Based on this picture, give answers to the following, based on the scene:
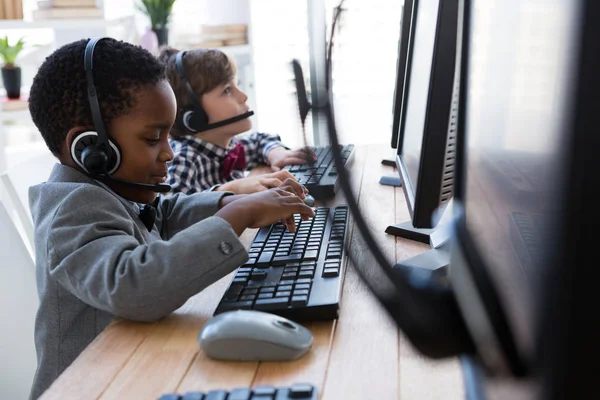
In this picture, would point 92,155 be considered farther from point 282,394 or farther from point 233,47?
point 233,47

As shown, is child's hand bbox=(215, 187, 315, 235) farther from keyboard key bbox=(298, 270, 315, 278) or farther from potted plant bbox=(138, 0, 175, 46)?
potted plant bbox=(138, 0, 175, 46)

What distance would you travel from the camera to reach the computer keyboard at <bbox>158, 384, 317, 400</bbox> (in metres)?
0.57

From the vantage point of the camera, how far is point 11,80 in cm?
254

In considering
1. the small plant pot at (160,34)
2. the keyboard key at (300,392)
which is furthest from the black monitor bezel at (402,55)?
the small plant pot at (160,34)

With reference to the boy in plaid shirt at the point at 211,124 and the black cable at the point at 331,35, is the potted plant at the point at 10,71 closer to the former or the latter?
the boy in plaid shirt at the point at 211,124

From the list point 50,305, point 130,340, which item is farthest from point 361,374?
point 50,305

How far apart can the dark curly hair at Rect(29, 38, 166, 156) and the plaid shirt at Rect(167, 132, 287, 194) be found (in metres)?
0.60

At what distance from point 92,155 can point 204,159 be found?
2.70 ft

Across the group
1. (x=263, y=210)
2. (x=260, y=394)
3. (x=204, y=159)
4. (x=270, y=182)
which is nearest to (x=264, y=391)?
(x=260, y=394)

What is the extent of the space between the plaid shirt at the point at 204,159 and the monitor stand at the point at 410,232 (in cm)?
73

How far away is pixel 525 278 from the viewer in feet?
0.87

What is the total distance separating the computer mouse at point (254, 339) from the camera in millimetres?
654

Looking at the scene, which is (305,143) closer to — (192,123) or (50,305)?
(50,305)

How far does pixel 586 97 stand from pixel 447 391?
0.43 metres
